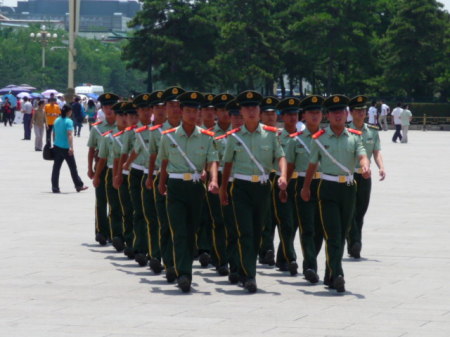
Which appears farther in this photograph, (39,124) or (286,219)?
(39,124)

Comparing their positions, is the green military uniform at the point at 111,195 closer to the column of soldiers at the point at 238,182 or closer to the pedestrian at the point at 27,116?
the column of soldiers at the point at 238,182

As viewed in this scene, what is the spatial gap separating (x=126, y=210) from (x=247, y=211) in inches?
110

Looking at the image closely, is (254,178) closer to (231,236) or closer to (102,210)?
(231,236)

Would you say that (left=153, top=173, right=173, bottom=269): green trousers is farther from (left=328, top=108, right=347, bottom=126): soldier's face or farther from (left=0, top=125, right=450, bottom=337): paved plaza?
(left=328, top=108, right=347, bottom=126): soldier's face

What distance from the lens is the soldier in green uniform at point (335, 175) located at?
1059 cm

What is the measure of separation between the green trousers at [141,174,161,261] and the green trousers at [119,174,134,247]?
1.15m

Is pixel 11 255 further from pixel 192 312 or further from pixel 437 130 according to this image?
pixel 437 130

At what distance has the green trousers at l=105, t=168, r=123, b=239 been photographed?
44.4 feet

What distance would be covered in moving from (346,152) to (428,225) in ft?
18.9

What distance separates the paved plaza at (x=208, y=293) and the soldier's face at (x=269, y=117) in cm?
146

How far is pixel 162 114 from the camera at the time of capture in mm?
11930

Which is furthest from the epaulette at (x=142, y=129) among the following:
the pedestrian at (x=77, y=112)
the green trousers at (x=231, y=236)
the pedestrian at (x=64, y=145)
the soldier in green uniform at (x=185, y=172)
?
the pedestrian at (x=77, y=112)

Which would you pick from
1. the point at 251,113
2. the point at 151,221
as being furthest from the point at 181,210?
the point at 151,221

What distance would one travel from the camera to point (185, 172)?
34.7ft
